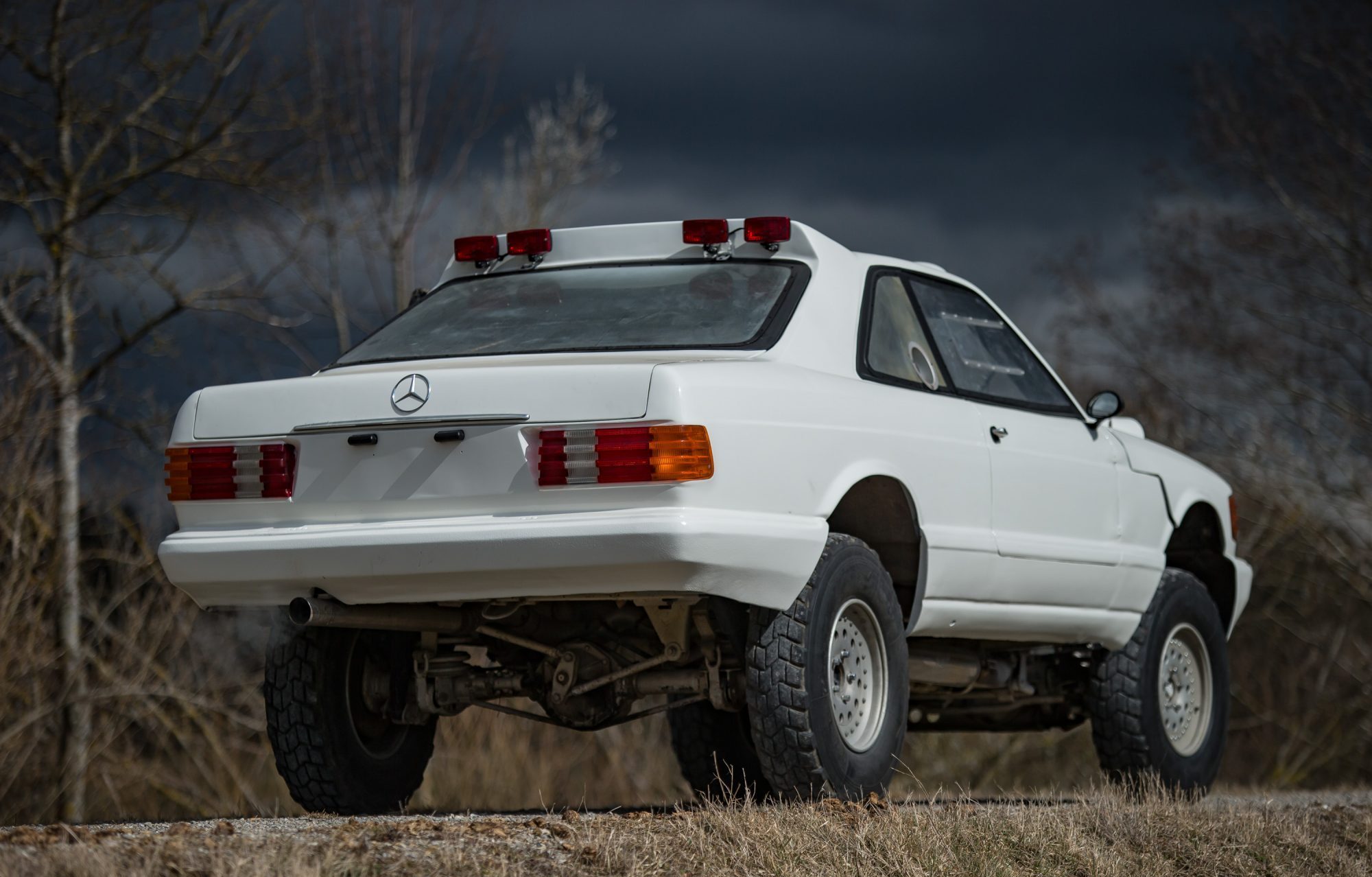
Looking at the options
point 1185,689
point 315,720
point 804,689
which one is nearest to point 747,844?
point 804,689

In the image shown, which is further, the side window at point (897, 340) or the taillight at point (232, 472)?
the side window at point (897, 340)

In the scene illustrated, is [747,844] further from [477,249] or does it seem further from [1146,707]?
[1146,707]

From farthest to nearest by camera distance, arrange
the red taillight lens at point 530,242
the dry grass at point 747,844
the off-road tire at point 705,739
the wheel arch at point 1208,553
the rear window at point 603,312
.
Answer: the wheel arch at point 1208,553 < the off-road tire at point 705,739 < the red taillight lens at point 530,242 < the rear window at point 603,312 < the dry grass at point 747,844

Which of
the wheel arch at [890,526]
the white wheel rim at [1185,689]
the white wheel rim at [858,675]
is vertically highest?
the wheel arch at [890,526]

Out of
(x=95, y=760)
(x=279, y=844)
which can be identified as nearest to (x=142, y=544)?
(x=95, y=760)

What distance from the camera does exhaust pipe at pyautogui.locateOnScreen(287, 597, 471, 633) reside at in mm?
5094

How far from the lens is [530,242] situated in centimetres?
634

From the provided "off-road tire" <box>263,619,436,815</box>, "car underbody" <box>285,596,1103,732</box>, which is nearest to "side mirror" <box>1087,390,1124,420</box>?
"car underbody" <box>285,596,1103,732</box>

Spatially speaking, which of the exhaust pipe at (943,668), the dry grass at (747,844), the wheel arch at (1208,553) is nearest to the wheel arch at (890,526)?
the exhaust pipe at (943,668)

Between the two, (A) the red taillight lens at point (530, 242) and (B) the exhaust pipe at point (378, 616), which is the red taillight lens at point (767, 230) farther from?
(B) the exhaust pipe at point (378, 616)

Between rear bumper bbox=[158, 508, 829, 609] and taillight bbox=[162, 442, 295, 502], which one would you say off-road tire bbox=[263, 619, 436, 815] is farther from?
taillight bbox=[162, 442, 295, 502]

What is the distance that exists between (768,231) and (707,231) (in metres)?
0.23

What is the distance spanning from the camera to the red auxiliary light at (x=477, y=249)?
6.41m

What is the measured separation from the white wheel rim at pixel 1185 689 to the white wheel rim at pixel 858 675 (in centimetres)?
220
